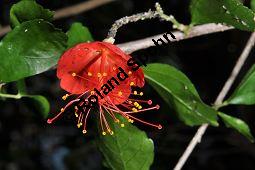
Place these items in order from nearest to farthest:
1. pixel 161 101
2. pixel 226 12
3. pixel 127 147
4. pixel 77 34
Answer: pixel 226 12
pixel 127 147
pixel 77 34
pixel 161 101

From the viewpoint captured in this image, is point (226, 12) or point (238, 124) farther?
point (238, 124)

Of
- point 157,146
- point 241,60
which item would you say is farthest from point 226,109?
point 241,60

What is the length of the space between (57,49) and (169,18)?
33 centimetres

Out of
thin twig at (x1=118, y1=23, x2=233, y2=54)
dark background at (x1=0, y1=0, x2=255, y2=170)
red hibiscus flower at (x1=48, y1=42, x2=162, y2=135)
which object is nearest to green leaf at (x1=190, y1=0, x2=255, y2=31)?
thin twig at (x1=118, y1=23, x2=233, y2=54)

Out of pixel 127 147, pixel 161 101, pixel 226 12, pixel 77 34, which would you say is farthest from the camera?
pixel 161 101

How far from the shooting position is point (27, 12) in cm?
137

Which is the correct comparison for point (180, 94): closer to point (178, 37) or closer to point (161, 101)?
point (178, 37)

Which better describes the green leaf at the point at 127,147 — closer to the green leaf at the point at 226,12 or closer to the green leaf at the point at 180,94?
the green leaf at the point at 180,94

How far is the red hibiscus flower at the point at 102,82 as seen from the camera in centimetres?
144

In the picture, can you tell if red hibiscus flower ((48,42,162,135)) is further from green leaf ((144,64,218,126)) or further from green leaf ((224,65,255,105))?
green leaf ((224,65,255,105))

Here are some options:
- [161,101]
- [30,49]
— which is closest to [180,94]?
[30,49]

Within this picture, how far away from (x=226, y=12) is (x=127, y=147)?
472 millimetres

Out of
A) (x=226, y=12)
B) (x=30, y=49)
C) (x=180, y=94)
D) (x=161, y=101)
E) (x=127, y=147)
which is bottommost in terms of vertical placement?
(x=161, y=101)

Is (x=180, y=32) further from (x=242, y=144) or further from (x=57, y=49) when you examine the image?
(x=242, y=144)
